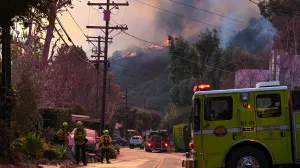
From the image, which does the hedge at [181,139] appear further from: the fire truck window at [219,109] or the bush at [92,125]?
the fire truck window at [219,109]

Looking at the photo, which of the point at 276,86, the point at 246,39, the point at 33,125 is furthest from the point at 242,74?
the point at 246,39

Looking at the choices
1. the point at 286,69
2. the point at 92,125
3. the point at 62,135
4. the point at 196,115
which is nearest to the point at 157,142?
the point at 92,125

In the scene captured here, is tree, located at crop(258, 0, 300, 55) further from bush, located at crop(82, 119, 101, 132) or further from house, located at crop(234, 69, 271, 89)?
bush, located at crop(82, 119, 101, 132)

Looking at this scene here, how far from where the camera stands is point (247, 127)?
11.5 meters

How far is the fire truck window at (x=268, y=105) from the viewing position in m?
11.4

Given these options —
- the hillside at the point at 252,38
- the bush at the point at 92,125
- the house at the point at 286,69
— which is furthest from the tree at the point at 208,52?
the hillside at the point at 252,38

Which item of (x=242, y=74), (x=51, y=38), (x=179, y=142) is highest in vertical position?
(x=51, y=38)

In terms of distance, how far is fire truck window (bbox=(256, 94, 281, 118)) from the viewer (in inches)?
450

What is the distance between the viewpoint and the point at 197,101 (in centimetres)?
1183

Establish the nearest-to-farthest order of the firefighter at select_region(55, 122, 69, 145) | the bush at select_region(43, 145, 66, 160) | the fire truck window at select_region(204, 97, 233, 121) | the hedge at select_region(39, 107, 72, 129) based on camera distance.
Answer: the fire truck window at select_region(204, 97, 233, 121)
the bush at select_region(43, 145, 66, 160)
the firefighter at select_region(55, 122, 69, 145)
the hedge at select_region(39, 107, 72, 129)

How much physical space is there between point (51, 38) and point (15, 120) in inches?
701

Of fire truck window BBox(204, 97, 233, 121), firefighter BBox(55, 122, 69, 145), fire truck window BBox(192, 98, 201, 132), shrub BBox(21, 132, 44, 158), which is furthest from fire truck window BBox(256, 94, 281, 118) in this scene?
firefighter BBox(55, 122, 69, 145)

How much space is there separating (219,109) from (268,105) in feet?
4.08

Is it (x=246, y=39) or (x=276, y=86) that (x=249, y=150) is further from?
(x=246, y=39)
